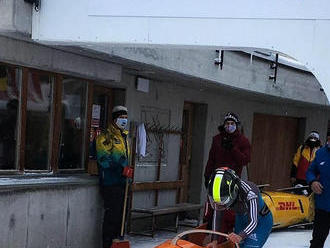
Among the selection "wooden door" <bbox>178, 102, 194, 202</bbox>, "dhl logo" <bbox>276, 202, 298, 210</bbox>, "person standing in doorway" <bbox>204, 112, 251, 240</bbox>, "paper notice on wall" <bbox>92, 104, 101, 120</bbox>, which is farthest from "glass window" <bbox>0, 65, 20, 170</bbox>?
"dhl logo" <bbox>276, 202, 298, 210</bbox>

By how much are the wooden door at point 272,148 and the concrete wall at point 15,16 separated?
26.2ft

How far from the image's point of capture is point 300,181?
9.73 meters

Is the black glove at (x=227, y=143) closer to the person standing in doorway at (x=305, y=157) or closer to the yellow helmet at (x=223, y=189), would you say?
the yellow helmet at (x=223, y=189)

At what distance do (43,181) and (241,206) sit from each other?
8.21 ft

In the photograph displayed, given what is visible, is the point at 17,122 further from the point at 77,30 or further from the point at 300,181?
the point at 300,181

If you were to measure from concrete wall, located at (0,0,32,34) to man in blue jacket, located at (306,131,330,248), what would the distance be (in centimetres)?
333

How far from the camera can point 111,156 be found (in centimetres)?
631

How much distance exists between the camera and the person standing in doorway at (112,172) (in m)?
6.32

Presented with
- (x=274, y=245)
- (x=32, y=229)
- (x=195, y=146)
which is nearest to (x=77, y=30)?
(x=32, y=229)

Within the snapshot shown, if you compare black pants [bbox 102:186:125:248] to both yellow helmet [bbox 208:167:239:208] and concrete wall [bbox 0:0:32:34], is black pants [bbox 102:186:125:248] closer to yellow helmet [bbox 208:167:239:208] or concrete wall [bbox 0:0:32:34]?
concrete wall [bbox 0:0:32:34]

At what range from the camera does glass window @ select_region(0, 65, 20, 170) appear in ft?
18.4

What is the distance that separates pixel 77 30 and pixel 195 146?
17.5 feet

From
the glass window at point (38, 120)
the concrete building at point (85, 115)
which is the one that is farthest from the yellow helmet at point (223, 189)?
the glass window at point (38, 120)

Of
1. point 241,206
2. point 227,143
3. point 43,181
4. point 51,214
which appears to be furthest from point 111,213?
point 241,206
